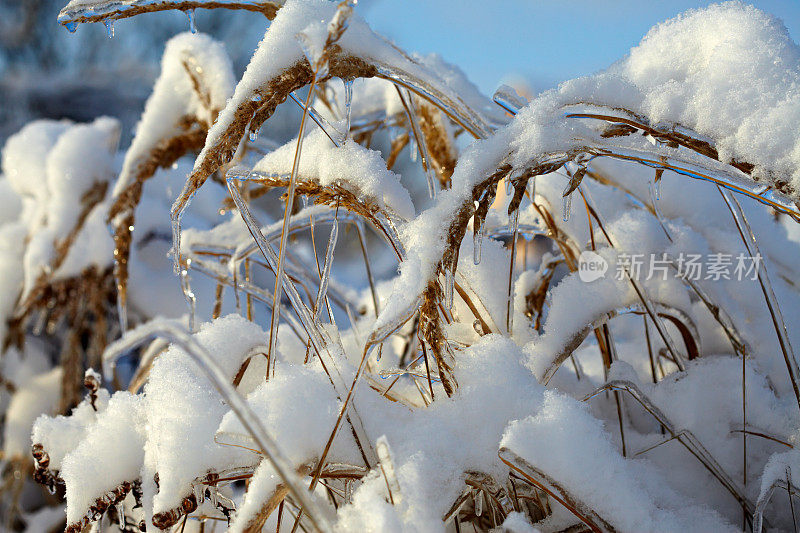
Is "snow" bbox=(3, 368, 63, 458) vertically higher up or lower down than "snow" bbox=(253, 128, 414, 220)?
lower down

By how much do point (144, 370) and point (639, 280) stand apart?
529 millimetres

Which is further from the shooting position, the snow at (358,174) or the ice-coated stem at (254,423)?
the snow at (358,174)

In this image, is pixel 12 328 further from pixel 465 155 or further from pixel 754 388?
pixel 754 388

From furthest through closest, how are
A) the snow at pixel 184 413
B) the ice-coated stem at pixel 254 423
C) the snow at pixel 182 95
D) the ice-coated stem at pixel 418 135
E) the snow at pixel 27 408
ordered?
1. the snow at pixel 27 408
2. the snow at pixel 182 95
3. the ice-coated stem at pixel 418 135
4. the snow at pixel 184 413
5. the ice-coated stem at pixel 254 423

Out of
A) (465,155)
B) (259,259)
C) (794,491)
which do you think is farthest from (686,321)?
(259,259)

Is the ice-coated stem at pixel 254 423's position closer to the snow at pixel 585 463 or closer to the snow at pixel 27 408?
the snow at pixel 585 463

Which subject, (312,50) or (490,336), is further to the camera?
(490,336)

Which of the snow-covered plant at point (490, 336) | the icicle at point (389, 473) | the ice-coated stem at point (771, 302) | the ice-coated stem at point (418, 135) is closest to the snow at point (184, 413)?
the snow-covered plant at point (490, 336)

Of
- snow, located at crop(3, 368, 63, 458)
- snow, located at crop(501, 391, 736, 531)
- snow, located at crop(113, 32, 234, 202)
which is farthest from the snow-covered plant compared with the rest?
snow, located at crop(3, 368, 63, 458)

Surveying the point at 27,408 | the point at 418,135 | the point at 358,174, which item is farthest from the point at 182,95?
the point at 27,408

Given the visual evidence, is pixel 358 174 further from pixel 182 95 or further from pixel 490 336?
pixel 182 95

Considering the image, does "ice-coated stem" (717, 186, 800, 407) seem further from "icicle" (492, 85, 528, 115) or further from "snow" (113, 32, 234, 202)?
"snow" (113, 32, 234, 202)

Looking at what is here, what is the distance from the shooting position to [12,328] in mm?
1265

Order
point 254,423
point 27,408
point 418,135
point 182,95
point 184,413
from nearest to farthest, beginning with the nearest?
point 254,423 → point 184,413 → point 418,135 → point 182,95 → point 27,408
